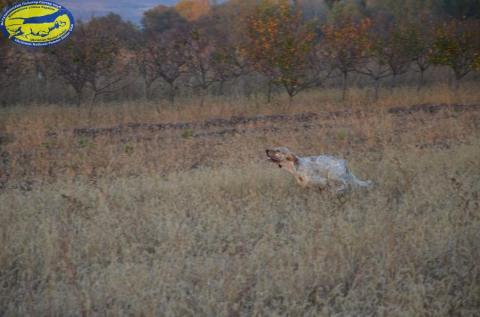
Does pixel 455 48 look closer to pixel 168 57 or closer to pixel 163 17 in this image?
pixel 168 57

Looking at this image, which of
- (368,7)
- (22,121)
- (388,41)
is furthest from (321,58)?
(368,7)

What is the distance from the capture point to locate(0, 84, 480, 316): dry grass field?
3.60 m

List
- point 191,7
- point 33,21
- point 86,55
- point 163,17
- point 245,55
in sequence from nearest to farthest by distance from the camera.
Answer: point 33,21
point 86,55
point 245,55
point 163,17
point 191,7

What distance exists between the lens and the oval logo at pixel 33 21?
1041 centimetres

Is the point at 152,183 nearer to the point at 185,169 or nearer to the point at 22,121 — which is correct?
the point at 185,169

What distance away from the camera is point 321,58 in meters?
19.5

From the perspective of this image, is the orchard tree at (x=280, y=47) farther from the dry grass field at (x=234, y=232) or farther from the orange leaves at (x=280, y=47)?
the dry grass field at (x=234, y=232)

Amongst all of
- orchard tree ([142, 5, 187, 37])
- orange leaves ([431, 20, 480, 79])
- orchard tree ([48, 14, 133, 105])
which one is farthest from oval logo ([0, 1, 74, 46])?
orchard tree ([142, 5, 187, 37])

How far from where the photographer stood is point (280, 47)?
52.8 feet

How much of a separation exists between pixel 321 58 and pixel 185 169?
13406 mm

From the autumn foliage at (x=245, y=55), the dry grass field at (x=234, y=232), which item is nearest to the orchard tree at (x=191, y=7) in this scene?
the autumn foliage at (x=245, y=55)

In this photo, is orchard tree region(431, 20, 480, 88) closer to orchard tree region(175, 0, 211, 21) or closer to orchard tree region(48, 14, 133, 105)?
orchard tree region(48, 14, 133, 105)

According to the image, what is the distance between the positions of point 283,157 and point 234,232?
1623mm

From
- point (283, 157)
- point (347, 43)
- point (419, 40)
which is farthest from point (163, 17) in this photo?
point (283, 157)
